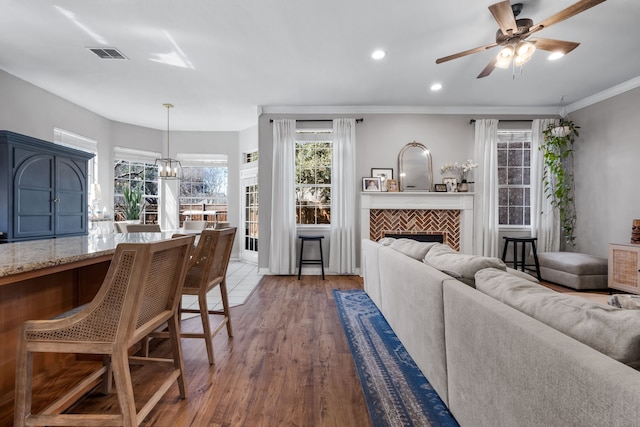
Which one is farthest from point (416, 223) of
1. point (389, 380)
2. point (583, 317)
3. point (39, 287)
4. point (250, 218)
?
point (39, 287)

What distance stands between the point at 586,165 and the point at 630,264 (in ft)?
5.85

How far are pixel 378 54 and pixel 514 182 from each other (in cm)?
347

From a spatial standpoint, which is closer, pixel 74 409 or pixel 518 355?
pixel 518 355

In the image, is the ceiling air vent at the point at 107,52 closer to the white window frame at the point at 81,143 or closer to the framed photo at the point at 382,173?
the white window frame at the point at 81,143

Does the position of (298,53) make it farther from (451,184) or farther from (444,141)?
(451,184)

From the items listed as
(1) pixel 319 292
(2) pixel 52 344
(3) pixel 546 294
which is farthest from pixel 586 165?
(2) pixel 52 344

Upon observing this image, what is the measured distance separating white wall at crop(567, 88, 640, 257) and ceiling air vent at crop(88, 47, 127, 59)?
6.42 m

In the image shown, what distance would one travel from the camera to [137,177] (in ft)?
21.4

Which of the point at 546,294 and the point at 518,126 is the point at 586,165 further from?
the point at 546,294

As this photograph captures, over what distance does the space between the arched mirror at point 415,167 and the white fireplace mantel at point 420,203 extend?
0.22 metres

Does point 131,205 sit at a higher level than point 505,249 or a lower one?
higher

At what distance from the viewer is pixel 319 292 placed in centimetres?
411

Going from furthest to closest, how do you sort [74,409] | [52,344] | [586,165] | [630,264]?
[586,165] < [630,264] < [74,409] < [52,344]

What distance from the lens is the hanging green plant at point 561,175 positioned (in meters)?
4.94
